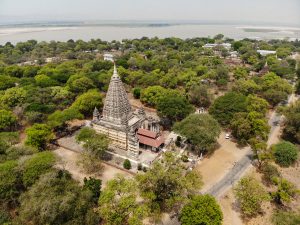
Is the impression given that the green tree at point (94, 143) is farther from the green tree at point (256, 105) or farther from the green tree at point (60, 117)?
the green tree at point (256, 105)

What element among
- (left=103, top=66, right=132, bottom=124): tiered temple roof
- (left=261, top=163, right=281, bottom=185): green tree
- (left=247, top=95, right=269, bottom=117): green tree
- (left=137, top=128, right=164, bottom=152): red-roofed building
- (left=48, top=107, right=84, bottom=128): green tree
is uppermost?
(left=103, top=66, right=132, bottom=124): tiered temple roof

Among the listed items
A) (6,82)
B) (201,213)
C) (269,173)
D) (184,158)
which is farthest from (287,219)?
(6,82)

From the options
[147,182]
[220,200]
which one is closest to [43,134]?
[147,182]

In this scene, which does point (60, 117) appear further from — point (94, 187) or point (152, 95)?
point (152, 95)

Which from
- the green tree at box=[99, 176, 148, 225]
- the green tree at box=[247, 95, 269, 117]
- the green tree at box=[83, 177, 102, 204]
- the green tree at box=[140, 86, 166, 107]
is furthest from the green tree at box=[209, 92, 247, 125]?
the green tree at box=[83, 177, 102, 204]

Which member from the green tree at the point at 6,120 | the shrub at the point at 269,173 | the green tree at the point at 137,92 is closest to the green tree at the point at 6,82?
the green tree at the point at 6,120

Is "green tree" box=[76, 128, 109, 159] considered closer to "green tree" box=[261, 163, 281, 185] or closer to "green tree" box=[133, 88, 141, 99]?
"green tree" box=[261, 163, 281, 185]
